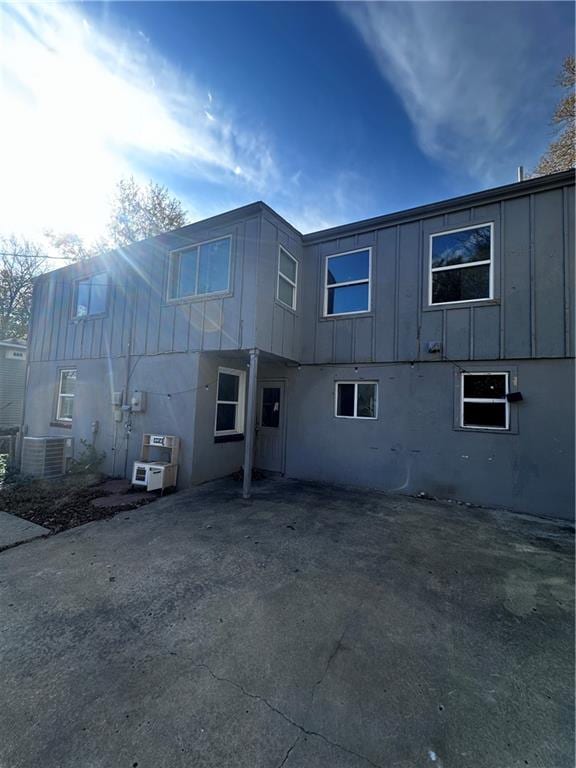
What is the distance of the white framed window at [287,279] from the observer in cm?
667

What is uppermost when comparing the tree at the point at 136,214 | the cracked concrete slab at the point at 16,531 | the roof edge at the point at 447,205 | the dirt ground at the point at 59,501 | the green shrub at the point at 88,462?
the tree at the point at 136,214

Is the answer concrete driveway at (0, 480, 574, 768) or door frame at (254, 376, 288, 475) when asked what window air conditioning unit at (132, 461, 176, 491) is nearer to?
concrete driveway at (0, 480, 574, 768)

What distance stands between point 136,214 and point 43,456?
1590cm

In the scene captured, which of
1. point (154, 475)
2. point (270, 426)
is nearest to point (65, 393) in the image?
point (154, 475)

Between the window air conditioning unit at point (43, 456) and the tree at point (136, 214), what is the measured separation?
566 inches

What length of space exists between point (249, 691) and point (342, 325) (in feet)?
20.2

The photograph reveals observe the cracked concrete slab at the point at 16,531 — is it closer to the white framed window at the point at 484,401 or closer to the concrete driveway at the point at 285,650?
the concrete driveway at the point at 285,650

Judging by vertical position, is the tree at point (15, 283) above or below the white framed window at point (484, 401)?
above

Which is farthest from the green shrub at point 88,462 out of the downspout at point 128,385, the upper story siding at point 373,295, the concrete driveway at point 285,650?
the concrete driveway at point 285,650

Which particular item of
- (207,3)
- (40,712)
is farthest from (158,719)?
(207,3)

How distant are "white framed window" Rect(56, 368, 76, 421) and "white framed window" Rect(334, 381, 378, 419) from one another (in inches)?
281

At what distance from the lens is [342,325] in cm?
701

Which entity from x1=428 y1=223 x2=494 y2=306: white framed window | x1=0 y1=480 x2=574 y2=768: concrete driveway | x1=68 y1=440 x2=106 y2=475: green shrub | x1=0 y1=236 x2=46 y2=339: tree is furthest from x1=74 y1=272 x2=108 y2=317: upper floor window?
x1=0 y1=236 x2=46 y2=339: tree

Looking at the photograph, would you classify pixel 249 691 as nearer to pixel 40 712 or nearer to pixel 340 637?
pixel 340 637
